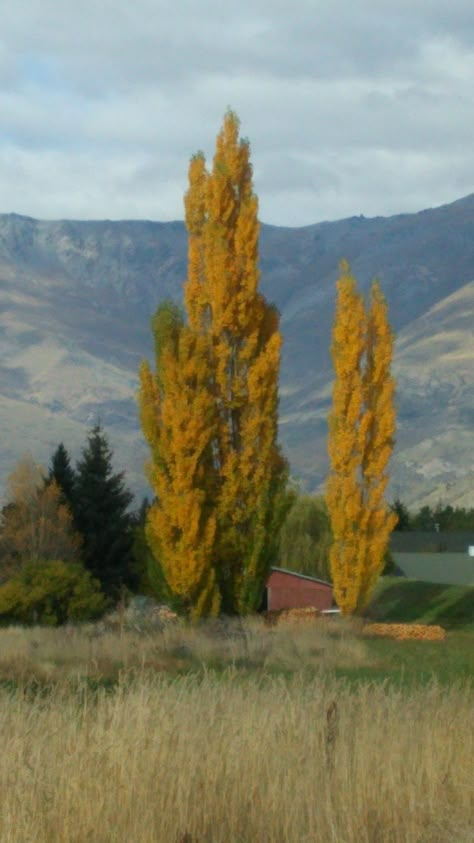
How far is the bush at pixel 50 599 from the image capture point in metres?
36.3

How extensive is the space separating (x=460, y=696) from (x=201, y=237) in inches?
1178

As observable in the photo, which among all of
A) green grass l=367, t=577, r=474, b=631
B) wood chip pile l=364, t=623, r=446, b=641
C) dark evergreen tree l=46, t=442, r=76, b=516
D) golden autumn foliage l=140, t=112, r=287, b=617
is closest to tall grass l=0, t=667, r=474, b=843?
golden autumn foliage l=140, t=112, r=287, b=617

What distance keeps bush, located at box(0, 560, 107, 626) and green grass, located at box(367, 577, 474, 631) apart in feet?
39.5

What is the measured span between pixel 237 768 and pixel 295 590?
2021 inches

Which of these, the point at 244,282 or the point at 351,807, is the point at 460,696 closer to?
the point at 351,807

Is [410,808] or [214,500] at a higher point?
[214,500]

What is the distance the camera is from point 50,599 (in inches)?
1444

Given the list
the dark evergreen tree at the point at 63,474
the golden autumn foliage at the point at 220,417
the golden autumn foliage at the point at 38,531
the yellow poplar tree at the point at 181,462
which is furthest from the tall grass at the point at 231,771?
the dark evergreen tree at the point at 63,474

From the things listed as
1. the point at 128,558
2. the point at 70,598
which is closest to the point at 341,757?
the point at 70,598

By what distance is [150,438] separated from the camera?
3825 cm

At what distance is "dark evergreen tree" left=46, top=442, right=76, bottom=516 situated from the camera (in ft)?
203

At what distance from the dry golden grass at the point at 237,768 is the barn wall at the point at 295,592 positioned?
48.9 meters

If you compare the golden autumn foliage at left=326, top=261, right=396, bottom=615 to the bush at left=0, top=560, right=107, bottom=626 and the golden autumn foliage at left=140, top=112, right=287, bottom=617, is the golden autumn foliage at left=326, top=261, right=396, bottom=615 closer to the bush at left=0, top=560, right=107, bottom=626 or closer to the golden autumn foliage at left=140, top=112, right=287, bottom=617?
the golden autumn foliage at left=140, top=112, right=287, bottom=617

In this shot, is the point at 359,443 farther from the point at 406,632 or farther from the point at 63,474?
the point at 63,474
